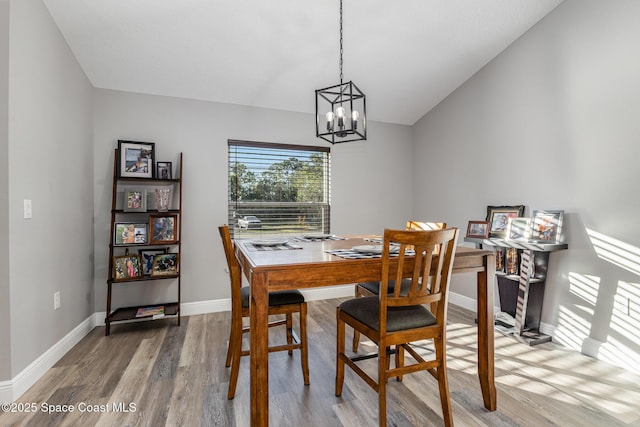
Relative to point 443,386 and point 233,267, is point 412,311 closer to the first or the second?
point 443,386

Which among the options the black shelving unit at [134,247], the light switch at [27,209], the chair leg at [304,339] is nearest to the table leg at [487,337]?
the chair leg at [304,339]

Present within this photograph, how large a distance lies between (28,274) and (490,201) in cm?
396

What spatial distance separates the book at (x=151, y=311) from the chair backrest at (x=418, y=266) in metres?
2.39

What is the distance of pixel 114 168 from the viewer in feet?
10.1

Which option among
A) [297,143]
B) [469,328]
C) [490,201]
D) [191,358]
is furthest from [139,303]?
[490,201]

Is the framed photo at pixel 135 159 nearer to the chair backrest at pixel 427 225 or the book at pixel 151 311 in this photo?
the book at pixel 151 311

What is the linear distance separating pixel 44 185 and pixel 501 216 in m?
3.90

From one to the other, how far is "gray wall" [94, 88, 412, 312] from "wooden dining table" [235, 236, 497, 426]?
5.53 feet

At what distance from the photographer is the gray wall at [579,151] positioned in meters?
2.26

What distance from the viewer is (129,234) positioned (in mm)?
3012

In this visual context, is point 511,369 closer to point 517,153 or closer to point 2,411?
point 517,153

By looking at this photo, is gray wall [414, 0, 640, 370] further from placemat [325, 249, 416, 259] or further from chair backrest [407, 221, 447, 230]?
placemat [325, 249, 416, 259]

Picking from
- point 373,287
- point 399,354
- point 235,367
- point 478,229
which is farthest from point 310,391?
point 478,229

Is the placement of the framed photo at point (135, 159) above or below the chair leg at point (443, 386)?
above
